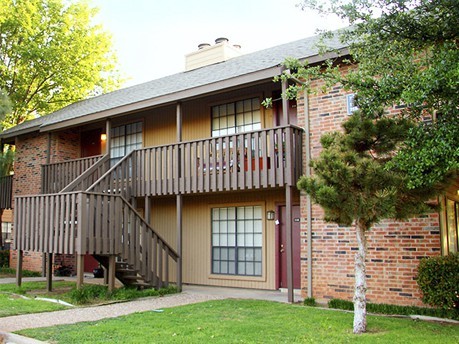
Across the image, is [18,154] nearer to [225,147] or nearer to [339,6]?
[225,147]

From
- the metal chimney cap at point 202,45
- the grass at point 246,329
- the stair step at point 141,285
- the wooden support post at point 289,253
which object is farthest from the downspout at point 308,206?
the metal chimney cap at point 202,45

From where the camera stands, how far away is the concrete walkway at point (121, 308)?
745 centimetres

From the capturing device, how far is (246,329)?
686 cm

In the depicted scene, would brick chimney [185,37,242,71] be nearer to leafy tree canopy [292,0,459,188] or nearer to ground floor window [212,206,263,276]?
ground floor window [212,206,263,276]

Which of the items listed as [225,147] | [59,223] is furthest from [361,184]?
[59,223]

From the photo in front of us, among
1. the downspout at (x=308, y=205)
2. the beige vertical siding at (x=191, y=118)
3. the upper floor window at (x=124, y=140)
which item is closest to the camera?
the downspout at (x=308, y=205)

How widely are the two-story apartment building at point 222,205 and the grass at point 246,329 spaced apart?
1.49 metres

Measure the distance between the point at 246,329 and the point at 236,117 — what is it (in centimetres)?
694

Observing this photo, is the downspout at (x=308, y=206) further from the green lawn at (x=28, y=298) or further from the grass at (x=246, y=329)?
the green lawn at (x=28, y=298)

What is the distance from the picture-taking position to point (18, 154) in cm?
1759

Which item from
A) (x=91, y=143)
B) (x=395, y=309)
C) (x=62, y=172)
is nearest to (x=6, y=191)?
(x=91, y=143)

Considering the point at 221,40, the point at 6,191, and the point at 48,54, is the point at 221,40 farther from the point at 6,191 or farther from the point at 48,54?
the point at 48,54

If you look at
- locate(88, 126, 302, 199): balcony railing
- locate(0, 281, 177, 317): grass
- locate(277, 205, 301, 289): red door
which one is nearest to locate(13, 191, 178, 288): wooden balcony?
locate(0, 281, 177, 317): grass

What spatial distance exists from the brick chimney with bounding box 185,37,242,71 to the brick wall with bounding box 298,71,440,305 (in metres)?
7.44
